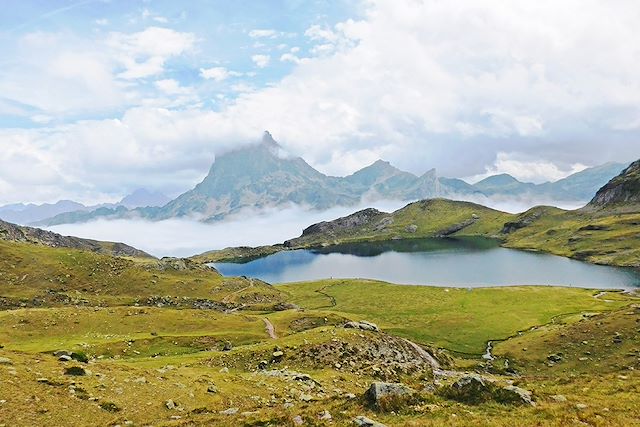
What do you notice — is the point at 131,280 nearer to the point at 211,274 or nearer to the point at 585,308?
the point at 211,274

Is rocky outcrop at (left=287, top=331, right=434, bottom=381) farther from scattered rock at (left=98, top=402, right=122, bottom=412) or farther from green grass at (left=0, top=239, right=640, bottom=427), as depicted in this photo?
scattered rock at (left=98, top=402, right=122, bottom=412)

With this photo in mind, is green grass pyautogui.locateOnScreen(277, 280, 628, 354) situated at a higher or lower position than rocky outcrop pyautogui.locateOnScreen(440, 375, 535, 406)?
lower

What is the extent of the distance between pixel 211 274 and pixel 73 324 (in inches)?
3178

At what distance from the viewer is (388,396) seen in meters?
25.2

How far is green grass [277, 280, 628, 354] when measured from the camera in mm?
89875

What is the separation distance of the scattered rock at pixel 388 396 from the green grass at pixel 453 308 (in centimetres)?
5870

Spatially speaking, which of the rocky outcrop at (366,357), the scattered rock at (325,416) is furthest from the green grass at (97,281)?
the scattered rock at (325,416)

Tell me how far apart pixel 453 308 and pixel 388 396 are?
308 feet

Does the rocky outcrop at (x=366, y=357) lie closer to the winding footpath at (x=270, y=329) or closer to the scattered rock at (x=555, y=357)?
the scattered rock at (x=555, y=357)

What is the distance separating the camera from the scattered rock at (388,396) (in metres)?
24.5

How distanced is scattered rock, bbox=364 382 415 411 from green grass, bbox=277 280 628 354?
193 ft

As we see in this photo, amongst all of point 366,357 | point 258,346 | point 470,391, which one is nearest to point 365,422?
point 470,391

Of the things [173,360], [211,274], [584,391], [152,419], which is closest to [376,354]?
[173,360]

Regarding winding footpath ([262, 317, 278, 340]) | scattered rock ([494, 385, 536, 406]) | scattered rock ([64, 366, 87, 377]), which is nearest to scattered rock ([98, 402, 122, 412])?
scattered rock ([64, 366, 87, 377])
